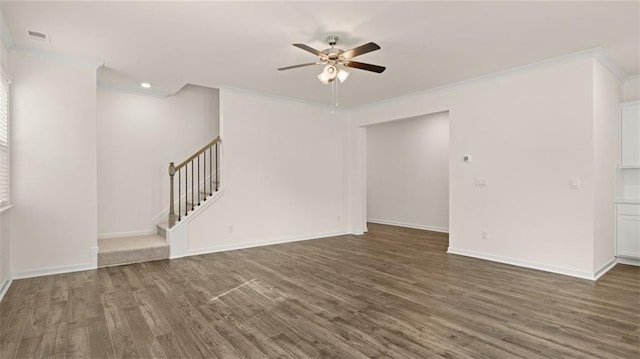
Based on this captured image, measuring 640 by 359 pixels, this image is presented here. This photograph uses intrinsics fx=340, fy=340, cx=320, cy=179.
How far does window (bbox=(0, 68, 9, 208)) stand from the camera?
3658 millimetres

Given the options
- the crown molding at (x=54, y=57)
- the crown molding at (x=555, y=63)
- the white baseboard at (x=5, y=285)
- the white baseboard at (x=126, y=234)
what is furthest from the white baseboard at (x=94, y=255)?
the crown molding at (x=555, y=63)

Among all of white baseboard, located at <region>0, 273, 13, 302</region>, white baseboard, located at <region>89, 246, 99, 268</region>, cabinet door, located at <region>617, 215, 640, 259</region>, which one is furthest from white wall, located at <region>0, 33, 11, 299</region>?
cabinet door, located at <region>617, 215, 640, 259</region>

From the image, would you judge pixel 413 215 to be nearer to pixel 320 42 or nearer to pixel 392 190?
pixel 392 190

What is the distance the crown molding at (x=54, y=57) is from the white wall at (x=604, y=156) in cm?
640

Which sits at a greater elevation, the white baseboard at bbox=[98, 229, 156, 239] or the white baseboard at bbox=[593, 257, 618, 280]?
the white baseboard at bbox=[98, 229, 156, 239]

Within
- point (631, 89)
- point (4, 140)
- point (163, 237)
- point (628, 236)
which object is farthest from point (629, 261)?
point (4, 140)

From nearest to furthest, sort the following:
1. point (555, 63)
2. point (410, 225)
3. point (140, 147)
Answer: point (555, 63)
point (140, 147)
point (410, 225)

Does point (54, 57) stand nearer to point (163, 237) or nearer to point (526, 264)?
point (163, 237)

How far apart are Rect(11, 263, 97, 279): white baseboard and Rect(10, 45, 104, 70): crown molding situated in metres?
2.63

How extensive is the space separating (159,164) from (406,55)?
4.79m

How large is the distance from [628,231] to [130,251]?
7100mm

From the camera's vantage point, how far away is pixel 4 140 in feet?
12.4

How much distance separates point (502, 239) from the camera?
495 centimetres

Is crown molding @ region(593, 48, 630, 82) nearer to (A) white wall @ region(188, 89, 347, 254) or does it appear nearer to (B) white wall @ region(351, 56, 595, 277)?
(B) white wall @ region(351, 56, 595, 277)
